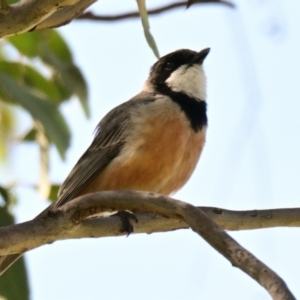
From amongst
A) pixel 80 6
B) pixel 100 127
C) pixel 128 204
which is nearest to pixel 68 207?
pixel 128 204

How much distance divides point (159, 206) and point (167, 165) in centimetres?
153

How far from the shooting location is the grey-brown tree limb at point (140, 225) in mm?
1760

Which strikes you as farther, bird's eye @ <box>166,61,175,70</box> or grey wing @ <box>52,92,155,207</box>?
bird's eye @ <box>166,61,175,70</box>

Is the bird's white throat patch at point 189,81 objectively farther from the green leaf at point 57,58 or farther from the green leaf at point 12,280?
the green leaf at point 12,280

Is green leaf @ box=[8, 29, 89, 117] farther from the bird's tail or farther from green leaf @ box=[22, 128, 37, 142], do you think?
the bird's tail

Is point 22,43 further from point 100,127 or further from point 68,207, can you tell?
point 68,207

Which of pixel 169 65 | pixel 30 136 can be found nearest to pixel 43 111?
pixel 30 136

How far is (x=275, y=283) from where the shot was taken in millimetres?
1622

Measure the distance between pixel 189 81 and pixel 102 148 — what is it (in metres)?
0.73

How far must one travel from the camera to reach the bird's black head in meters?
4.18

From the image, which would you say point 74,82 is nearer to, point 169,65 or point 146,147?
point 146,147

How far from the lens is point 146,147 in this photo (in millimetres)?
3592

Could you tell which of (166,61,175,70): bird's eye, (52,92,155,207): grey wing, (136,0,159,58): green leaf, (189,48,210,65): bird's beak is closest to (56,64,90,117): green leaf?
(52,92,155,207): grey wing

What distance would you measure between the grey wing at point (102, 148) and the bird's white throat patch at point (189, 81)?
0.60ft
